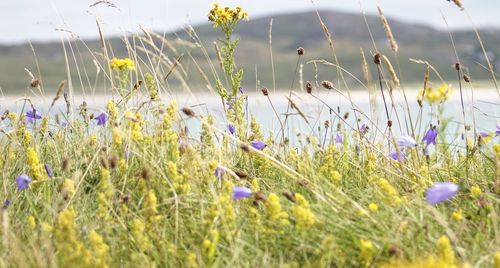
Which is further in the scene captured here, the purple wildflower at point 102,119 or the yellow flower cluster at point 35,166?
the purple wildflower at point 102,119

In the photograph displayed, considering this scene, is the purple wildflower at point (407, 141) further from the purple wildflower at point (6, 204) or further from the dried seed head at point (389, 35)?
the purple wildflower at point (6, 204)

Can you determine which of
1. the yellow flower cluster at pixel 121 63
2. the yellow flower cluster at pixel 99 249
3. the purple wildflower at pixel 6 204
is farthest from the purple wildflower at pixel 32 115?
the yellow flower cluster at pixel 99 249

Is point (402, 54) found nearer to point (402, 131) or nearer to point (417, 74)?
point (417, 74)

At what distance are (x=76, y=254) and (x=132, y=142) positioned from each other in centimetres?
132

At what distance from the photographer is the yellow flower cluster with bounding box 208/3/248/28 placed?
15.1 feet

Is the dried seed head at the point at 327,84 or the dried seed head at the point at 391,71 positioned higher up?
the dried seed head at the point at 391,71

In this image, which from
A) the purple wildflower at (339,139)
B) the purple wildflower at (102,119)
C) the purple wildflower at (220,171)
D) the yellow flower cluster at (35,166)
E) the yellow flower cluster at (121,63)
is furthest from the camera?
the purple wildflower at (339,139)

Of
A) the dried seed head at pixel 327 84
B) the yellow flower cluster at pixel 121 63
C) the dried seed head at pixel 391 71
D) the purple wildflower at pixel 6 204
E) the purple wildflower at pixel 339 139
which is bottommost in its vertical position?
the purple wildflower at pixel 339 139

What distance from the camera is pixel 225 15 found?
4629 millimetres

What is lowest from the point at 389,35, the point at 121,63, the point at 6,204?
the point at 6,204

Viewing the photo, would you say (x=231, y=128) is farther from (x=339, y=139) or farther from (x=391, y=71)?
(x=391, y=71)

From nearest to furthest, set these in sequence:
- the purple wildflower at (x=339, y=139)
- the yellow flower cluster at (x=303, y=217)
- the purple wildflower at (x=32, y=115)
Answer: the yellow flower cluster at (x=303, y=217) < the purple wildflower at (x=339, y=139) < the purple wildflower at (x=32, y=115)

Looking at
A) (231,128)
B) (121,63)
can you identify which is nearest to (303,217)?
(121,63)

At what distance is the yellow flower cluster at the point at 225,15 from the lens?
4.62 m
